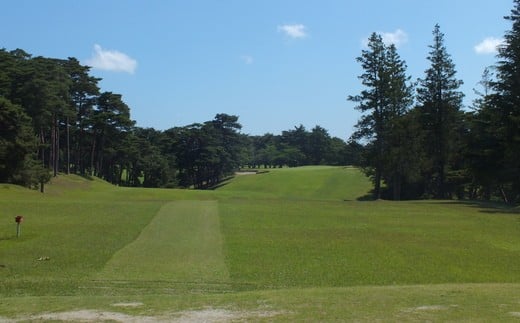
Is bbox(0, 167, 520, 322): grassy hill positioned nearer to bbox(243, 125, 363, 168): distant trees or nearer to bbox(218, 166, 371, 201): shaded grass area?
bbox(218, 166, 371, 201): shaded grass area

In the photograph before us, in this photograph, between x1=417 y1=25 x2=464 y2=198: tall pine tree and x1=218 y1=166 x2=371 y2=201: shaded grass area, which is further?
x1=218 y1=166 x2=371 y2=201: shaded grass area

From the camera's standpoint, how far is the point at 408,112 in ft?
184

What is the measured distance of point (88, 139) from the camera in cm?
9462

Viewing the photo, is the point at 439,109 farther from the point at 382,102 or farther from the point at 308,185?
the point at 308,185

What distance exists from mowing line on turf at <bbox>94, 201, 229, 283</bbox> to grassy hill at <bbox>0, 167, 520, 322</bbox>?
56mm

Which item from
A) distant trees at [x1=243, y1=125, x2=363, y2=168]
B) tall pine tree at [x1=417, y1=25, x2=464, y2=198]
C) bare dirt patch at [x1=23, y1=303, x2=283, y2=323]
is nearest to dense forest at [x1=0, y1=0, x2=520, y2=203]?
tall pine tree at [x1=417, y1=25, x2=464, y2=198]

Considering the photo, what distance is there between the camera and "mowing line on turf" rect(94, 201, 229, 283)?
14562 mm

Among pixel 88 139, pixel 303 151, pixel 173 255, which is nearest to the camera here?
pixel 173 255

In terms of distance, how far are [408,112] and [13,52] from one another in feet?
187

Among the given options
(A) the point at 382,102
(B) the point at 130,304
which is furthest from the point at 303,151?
(B) the point at 130,304

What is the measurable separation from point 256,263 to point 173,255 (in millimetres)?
3012

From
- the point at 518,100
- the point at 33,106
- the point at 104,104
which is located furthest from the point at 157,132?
the point at 518,100

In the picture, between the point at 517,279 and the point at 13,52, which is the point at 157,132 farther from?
the point at 517,279

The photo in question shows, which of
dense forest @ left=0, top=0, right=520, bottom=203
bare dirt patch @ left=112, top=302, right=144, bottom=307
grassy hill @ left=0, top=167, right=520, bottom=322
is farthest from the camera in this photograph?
dense forest @ left=0, top=0, right=520, bottom=203
